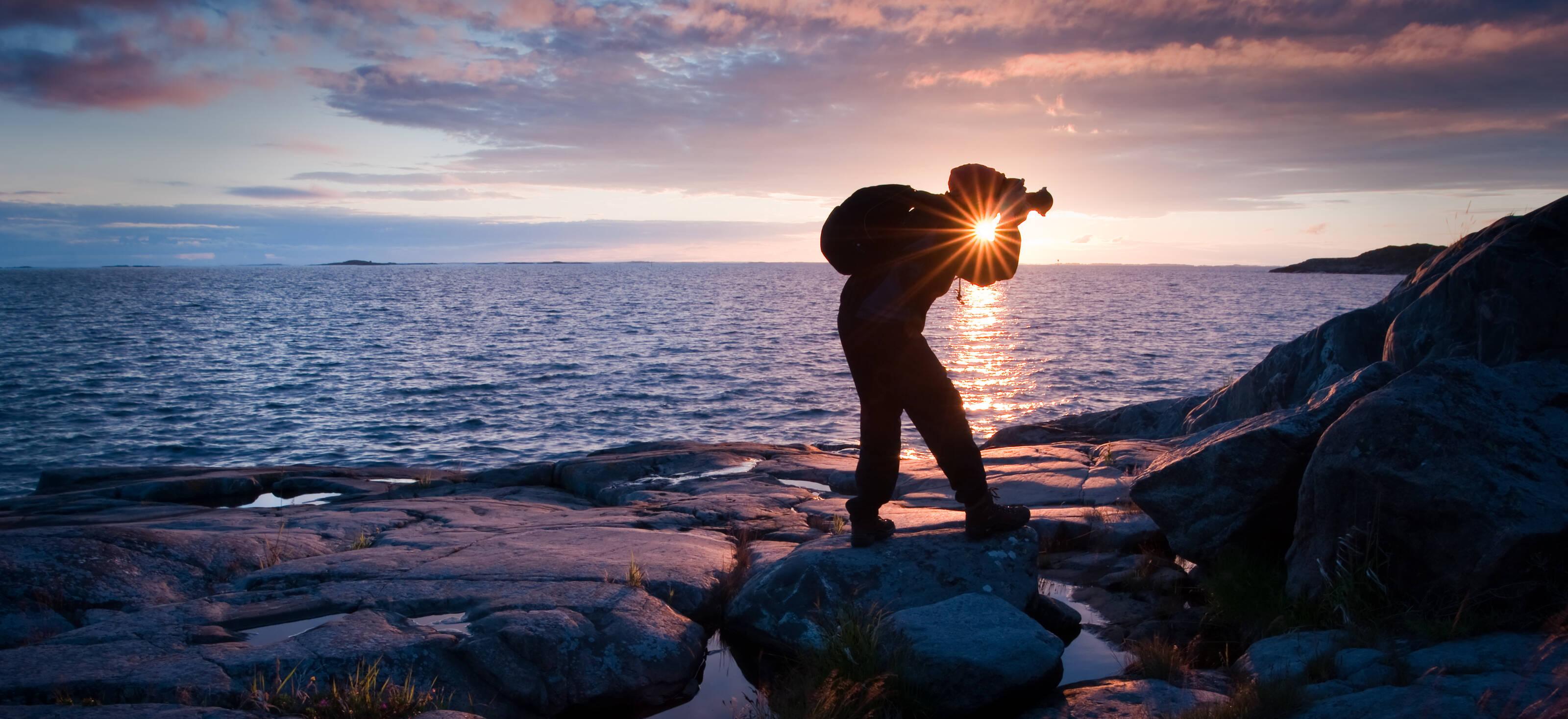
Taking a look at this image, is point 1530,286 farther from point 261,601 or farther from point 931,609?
point 261,601

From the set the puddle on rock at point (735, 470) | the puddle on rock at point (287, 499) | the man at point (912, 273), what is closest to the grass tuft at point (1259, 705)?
the man at point (912, 273)

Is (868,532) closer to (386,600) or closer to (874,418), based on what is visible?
(874,418)

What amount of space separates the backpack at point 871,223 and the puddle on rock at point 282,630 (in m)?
3.93

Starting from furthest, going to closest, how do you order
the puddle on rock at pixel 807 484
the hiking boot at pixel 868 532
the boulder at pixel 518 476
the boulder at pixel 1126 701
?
1. the boulder at pixel 518 476
2. the puddle on rock at pixel 807 484
3. the hiking boot at pixel 868 532
4. the boulder at pixel 1126 701

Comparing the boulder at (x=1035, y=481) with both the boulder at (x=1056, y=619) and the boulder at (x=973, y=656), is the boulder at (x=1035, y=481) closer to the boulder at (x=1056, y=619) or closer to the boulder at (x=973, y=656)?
the boulder at (x=1056, y=619)

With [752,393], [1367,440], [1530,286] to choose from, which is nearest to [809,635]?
[1367,440]

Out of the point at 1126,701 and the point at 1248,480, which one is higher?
the point at 1248,480

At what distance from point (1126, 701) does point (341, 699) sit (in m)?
3.93

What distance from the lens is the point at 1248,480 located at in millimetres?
6410

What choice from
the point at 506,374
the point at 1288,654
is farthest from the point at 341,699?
the point at 506,374

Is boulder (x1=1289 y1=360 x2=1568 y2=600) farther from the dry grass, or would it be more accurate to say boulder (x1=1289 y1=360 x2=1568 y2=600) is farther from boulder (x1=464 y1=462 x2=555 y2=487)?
boulder (x1=464 y1=462 x2=555 y2=487)

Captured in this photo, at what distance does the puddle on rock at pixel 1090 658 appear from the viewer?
5.40 meters

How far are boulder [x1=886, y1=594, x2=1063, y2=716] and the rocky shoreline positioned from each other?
15mm

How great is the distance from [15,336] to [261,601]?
60510 mm
